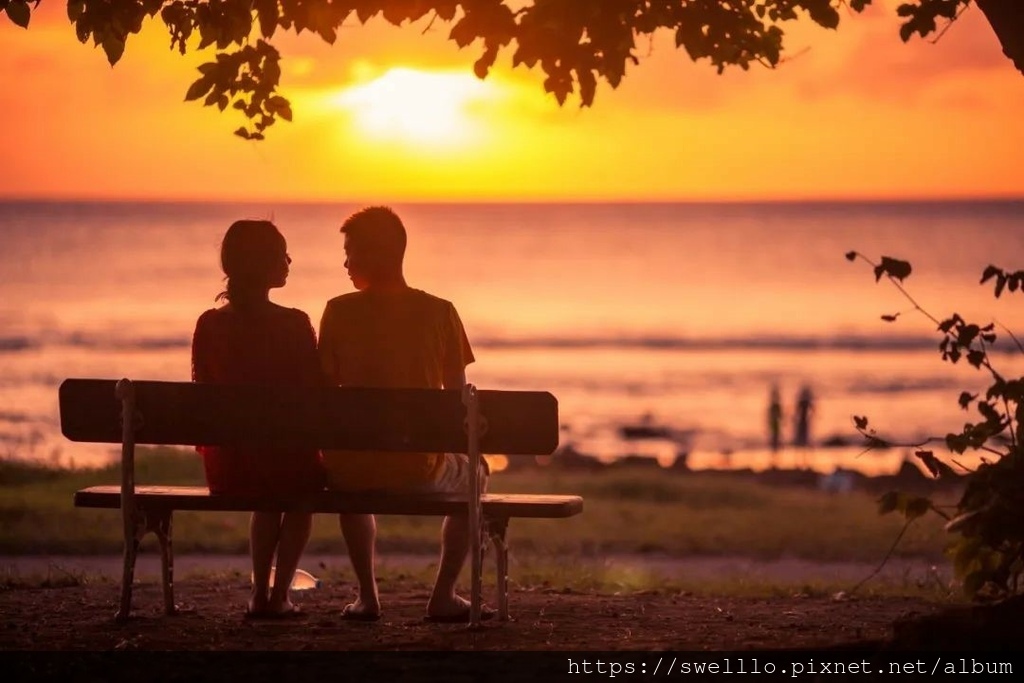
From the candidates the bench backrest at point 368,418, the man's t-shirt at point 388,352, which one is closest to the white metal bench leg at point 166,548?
the bench backrest at point 368,418

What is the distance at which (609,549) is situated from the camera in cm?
1217

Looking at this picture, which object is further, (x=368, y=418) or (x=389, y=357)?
(x=389, y=357)

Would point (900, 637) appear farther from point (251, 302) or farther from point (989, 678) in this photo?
point (251, 302)

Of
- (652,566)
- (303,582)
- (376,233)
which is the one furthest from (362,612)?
(652,566)

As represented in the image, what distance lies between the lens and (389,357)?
7285 millimetres

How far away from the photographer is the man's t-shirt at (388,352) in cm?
719

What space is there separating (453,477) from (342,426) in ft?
2.23

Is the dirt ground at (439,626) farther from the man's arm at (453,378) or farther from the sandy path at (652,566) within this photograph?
the sandy path at (652,566)

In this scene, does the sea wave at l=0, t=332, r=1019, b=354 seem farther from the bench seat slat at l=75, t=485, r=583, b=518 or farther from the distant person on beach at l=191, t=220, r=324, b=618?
the bench seat slat at l=75, t=485, r=583, b=518

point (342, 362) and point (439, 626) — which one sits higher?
point (342, 362)

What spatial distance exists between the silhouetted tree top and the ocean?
818 mm

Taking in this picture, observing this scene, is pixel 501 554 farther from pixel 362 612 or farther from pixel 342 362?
pixel 342 362

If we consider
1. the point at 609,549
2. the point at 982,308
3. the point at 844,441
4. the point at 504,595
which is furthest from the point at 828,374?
the point at 504,595

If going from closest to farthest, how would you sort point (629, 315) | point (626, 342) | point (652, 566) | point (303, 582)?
point (303, 582) < point (652, 566) < point (626, 342) < point (629, 315)
